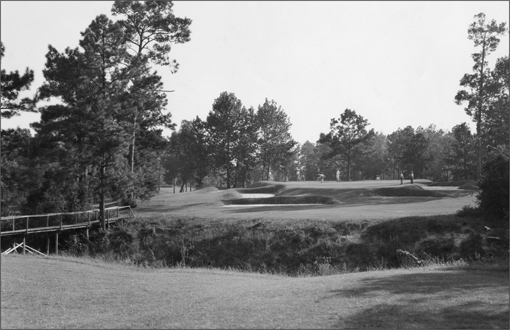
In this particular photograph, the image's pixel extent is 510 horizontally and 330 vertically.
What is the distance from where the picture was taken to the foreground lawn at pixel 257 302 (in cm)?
833

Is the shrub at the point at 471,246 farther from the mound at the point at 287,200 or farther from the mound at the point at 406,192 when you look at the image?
the mound at the point at 287,200

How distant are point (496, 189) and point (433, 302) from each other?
16.7 m

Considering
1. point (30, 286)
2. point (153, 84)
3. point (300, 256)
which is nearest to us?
point (30, 286)

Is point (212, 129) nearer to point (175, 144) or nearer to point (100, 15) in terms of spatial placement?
point (175, 144)

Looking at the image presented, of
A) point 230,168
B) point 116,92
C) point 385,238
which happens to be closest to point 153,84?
point 116,92

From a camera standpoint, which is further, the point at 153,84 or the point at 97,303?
the point at 153,84

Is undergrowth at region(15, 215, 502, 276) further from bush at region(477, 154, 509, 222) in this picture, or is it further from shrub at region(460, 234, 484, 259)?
bush at region(477, 154, 509, 222)

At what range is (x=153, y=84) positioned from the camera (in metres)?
35.2

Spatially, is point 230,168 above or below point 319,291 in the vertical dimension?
above

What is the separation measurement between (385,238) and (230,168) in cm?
4742

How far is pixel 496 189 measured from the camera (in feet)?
78.2

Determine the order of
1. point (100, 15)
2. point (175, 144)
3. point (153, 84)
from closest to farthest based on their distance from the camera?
point (100, 15) < point (153, 84) < point (175, 144)

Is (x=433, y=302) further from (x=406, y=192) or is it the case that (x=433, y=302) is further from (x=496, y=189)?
(x=406, y=192)

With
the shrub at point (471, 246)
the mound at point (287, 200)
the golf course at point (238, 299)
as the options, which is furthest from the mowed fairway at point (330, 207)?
the golf course at point (238, 299)
